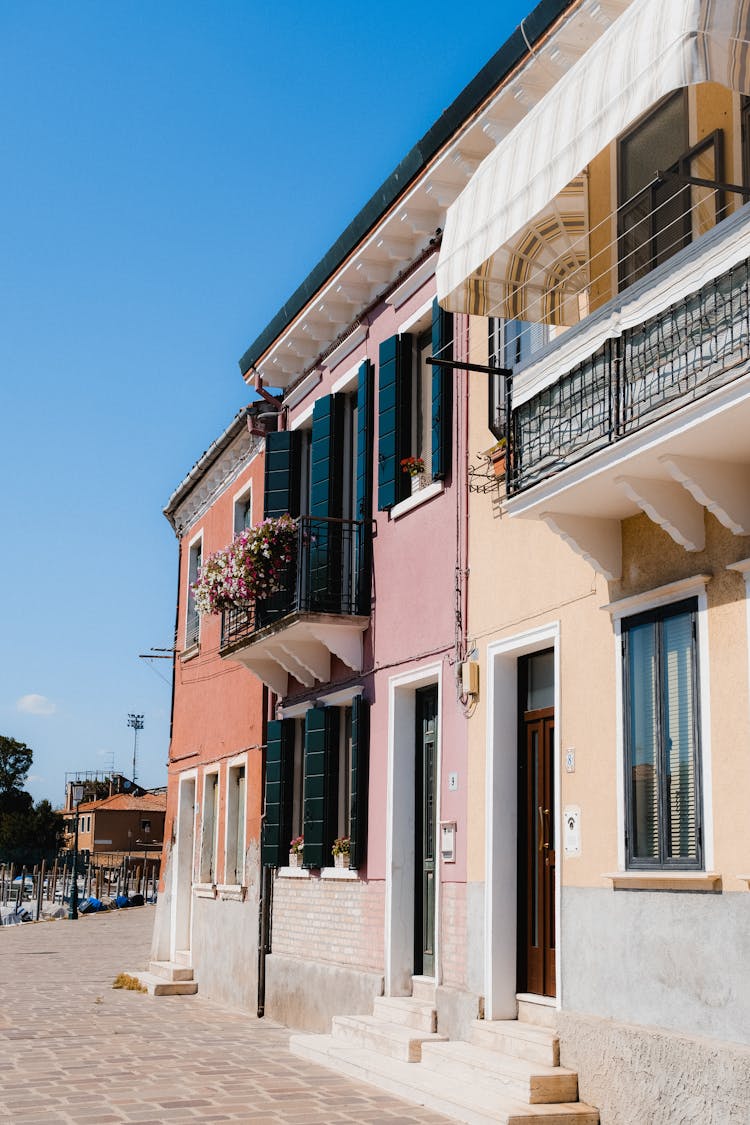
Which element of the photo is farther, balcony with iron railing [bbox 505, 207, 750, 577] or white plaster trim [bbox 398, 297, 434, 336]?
white plaster trim [bbox 398, 297, 434, 336]

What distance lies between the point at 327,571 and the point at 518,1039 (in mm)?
5806

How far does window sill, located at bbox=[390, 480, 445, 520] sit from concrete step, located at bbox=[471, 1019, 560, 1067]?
459 cm

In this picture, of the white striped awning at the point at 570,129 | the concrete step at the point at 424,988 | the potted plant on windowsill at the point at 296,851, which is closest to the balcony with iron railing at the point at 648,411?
the white striped awning at the point at 570,129

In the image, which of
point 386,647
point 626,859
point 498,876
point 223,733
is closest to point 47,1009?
point 223,733

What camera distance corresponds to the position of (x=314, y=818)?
14078 millimetres

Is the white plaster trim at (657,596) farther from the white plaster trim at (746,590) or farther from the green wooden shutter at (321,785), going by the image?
the green wooden shutter at (321,785)

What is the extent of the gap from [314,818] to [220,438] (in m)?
6.47

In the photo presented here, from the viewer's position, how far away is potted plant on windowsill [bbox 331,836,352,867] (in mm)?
13508

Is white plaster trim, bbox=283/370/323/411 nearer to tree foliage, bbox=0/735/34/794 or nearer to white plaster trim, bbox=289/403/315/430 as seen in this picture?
white plaster trim, bbox=289/403/315/430

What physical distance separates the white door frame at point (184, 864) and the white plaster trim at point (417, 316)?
9.05m

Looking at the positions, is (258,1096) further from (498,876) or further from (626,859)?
(626,859)

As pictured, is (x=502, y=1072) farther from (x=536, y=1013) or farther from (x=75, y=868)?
(x=75, y=868)

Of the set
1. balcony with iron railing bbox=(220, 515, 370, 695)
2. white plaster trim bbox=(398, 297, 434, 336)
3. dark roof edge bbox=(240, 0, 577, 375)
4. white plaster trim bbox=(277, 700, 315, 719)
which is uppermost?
dark roof edge bbox=(240, 0, 577, 375)

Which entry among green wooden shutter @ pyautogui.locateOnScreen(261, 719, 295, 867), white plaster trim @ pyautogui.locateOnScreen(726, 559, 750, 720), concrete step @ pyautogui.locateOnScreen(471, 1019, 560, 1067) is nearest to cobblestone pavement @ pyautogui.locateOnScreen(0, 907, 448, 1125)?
concrete step @ pyautogui.locateOnScreen(471, 1019, 560, 1067)
